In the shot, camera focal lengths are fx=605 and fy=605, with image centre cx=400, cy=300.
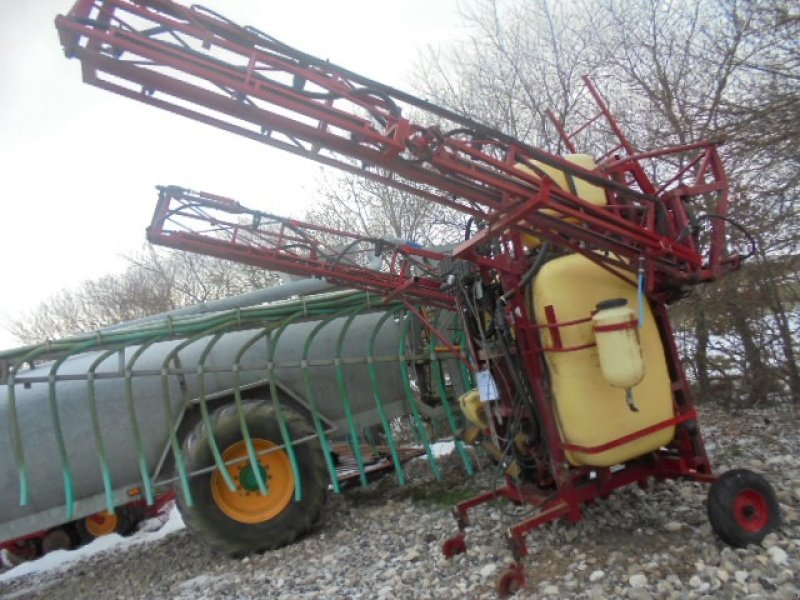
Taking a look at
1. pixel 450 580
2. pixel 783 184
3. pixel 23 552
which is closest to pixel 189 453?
pixel 23 552

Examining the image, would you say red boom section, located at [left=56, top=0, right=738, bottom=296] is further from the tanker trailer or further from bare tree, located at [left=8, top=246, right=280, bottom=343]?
bare tree, located at [left=8, top=246, right=280, bottom=343]

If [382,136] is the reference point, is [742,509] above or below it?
below

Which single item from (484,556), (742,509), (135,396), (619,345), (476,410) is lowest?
(484,556)

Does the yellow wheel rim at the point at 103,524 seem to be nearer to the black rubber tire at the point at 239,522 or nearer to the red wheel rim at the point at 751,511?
the black rubber tire at the point at 239,522

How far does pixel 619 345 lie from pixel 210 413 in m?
3.55

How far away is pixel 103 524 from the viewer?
6.07m

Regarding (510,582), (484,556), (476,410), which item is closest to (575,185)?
(476,410)

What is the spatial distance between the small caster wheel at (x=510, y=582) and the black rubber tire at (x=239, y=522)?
7.46 feet

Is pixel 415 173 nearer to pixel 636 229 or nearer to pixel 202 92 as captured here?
pixel 202 92

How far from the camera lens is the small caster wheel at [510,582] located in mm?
3377

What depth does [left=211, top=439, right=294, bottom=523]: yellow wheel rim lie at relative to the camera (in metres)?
5.12

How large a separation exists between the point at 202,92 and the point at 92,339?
9.87 feet

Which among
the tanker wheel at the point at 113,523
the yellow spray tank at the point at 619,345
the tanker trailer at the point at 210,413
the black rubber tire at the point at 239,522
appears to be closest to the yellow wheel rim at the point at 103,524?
the tanker wheel at the point at 113,523

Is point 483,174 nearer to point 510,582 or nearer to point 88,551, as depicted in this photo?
point 510,582
